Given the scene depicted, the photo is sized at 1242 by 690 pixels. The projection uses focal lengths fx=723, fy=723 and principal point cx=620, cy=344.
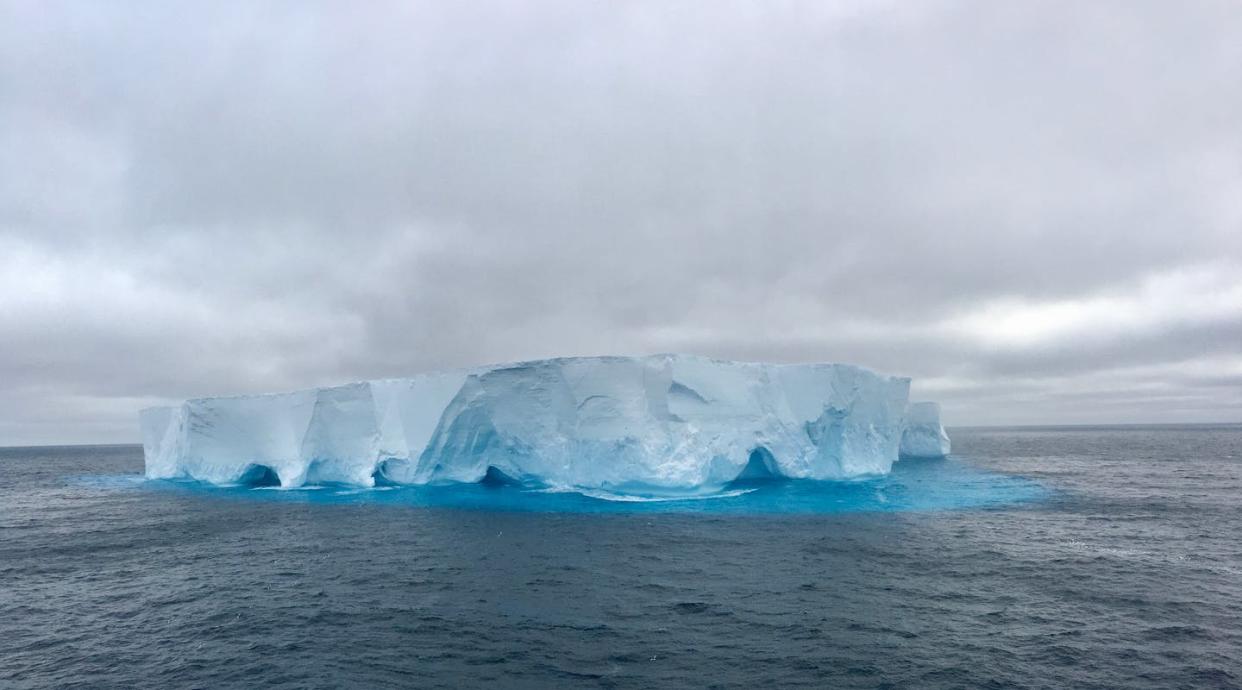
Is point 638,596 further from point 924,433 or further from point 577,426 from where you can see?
point 924,433

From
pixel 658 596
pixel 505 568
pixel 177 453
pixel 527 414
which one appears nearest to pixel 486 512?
pixel 527 414

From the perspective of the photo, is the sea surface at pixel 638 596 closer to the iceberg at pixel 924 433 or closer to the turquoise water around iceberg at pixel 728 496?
the turquoise water around iceberg at pixel 728 496

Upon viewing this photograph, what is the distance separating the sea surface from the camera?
7805 millimetres

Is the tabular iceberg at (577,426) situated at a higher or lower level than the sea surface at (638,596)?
higher

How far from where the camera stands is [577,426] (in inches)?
822

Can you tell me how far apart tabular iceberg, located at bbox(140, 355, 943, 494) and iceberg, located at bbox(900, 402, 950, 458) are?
11790mm

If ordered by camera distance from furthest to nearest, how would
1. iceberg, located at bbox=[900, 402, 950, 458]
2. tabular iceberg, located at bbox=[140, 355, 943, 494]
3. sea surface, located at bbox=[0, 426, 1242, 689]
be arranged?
iceberg, located at bbox=[900, 402, 950, 458], tabular iceberg, located at bbox=[140, 355, 943, 494], sea surface, located at bbox=[0, 426, 1242, 689]

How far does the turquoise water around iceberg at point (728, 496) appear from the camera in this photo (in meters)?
18.8

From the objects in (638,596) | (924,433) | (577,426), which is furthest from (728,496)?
(924,433)

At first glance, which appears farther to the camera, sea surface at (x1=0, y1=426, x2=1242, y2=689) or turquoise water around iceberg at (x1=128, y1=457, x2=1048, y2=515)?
turquoise water around iceberg at (x1=128, y1=457, x2=1048, y2=515)

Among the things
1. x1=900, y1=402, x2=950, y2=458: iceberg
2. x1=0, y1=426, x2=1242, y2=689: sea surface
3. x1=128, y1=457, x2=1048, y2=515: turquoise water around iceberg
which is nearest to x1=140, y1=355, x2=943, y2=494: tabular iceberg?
x1=128, y1=457, x2=1048, y2=515: turquoise water around iceberg

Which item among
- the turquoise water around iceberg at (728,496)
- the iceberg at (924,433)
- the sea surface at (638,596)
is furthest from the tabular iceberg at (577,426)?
the iceberg at (924,433)

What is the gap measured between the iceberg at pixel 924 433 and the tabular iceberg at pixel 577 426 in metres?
11.8

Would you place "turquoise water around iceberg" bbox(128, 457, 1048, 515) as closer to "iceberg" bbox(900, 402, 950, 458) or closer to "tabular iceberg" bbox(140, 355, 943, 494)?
"tabular iceberg" bbox(140, 355, 943, 494)
